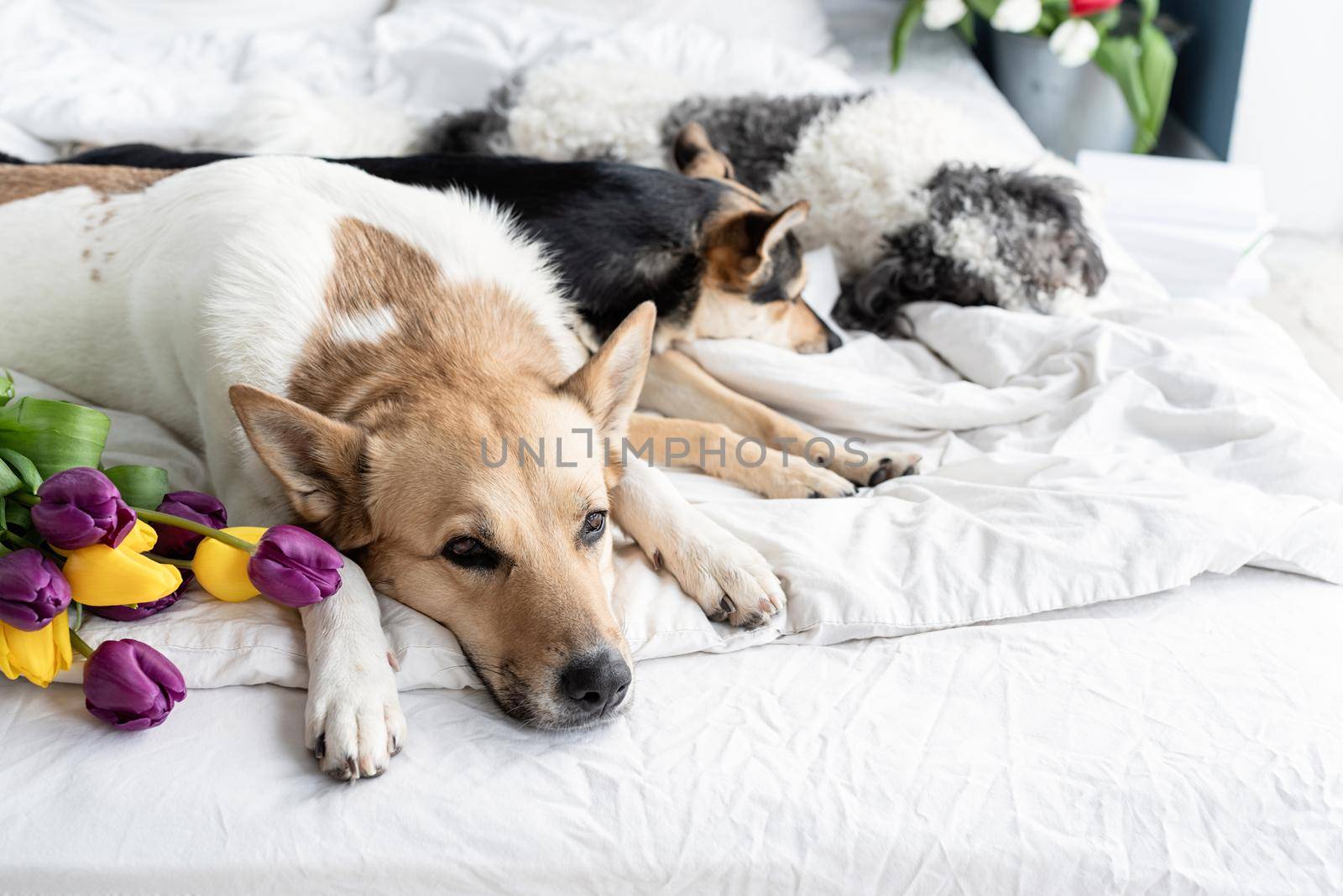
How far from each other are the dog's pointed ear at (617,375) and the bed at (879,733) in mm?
238

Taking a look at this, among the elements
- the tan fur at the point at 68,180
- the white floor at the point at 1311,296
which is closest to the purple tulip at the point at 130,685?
→ the tan fur at the point at 68,180

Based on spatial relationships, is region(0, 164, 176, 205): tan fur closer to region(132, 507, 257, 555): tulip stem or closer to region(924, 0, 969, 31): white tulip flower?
region(132, 507, 257, 555): tulip stem

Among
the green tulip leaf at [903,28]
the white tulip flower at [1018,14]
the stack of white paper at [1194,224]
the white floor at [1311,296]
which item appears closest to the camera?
the stack of white paper at [1194,224]

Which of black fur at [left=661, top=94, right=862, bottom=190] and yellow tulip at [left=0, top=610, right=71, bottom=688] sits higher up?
black fur at [left=661, top=94, right=862, bottom=190]

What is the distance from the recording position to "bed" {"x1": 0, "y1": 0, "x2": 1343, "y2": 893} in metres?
1.15

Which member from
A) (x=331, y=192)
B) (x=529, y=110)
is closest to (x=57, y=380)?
(x=331, y=192)

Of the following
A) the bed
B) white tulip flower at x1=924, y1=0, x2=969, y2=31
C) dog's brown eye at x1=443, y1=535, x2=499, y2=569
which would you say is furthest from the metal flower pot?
dog's brown eye at x1=443, y1=535, x2=499, y2=569

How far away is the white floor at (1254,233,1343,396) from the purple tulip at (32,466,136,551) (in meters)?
3.12

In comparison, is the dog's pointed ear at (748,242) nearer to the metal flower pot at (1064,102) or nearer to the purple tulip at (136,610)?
the purple tulip at (136,610)

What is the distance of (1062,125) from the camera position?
4258 millimetres

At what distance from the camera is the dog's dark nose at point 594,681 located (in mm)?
1257

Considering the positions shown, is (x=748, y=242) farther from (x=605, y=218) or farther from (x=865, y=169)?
(x=865, y=169)

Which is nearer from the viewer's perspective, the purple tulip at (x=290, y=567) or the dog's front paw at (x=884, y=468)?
the purple tulip at (x=290, y=567)

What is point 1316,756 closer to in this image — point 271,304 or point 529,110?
point 271,304
